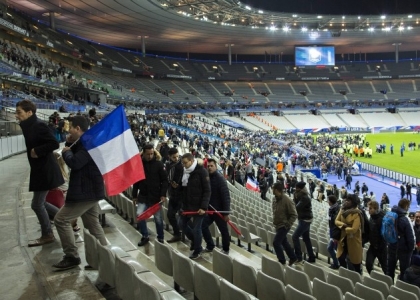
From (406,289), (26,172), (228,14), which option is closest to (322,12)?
(228,14)

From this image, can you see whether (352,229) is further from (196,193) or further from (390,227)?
(196,193)

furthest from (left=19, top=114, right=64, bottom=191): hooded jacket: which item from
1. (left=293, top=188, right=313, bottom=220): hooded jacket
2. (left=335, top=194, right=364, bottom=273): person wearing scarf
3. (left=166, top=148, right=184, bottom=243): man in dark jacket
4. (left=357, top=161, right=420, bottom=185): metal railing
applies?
(left=357, top=161, right=420, bottom=185): metal railing

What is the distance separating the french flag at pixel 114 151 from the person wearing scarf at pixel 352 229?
118 inches

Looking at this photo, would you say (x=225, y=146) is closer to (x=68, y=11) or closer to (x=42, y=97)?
(x=42, y=97)

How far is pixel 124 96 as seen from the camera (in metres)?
48.0

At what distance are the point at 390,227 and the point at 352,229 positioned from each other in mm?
524

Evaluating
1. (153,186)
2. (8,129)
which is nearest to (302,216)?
(153,186)

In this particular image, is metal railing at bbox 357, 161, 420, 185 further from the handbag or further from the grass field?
the handbag

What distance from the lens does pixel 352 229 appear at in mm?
5582

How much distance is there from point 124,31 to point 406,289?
49456 mm

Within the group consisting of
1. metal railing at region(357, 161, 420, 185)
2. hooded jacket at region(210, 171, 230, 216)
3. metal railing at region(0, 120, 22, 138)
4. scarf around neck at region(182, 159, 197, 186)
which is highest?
metal railing at region(0, 120, 22, 138)

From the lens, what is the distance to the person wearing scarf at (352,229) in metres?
5.63

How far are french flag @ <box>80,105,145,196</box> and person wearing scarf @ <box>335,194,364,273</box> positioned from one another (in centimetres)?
300

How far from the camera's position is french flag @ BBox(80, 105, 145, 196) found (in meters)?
3.98
